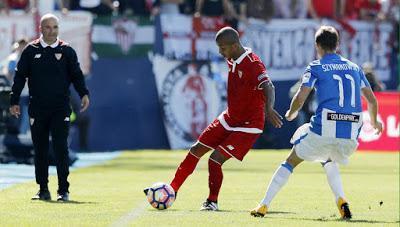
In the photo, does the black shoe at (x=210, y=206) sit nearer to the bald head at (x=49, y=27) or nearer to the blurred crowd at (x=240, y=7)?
the bald head at (x=49, y=27)

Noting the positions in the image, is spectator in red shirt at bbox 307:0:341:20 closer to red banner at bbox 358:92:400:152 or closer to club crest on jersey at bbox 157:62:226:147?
red banner at bbox 358:92:400:152

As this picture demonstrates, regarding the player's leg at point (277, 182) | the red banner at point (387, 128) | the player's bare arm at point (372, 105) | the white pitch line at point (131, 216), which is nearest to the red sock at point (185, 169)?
the white pitch line at point (131, 216)

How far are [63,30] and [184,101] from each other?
3.29 meters

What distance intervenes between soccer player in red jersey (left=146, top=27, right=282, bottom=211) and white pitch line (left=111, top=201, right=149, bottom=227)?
47 centimetres

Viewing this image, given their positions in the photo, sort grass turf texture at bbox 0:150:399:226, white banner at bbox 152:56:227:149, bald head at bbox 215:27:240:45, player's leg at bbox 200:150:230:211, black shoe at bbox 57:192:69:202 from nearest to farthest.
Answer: grass turf texture at bbox 0:150:399:226 < bald head at bbox 215:27:240:45 < player's leg at bbox 200:150:230:211 < black shoe at bbox 57:192:69:202 < white banner at bbox 152:56:227:149

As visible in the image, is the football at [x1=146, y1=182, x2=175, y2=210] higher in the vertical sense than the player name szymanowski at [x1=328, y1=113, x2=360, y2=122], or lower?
lower

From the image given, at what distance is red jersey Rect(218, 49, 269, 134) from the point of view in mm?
12734

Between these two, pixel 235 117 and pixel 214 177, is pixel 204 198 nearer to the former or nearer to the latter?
pixel 214 177

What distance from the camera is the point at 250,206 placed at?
539 inches

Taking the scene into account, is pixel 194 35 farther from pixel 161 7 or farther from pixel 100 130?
pixel 100 130

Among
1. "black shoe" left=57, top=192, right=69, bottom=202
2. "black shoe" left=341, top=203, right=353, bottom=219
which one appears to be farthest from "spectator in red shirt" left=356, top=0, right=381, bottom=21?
"black shoe" left=341, top=203, right=353, bottom=219

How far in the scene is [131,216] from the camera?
475 inches

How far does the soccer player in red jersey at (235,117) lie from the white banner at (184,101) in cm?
1515

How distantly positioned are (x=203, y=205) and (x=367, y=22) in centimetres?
1745
